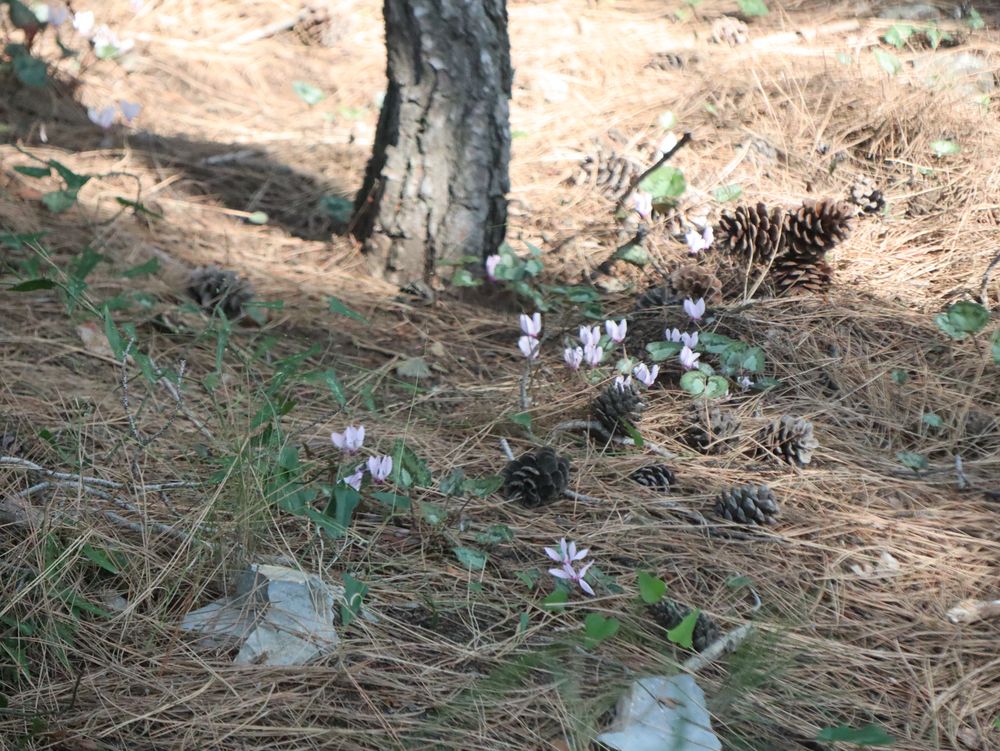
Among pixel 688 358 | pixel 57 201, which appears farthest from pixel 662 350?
pixel 57 201

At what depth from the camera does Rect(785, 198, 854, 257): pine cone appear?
8.21 ft

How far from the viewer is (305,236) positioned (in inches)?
125

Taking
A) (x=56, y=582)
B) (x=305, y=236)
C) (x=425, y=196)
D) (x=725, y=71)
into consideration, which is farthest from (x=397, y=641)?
(x=725, y=71)

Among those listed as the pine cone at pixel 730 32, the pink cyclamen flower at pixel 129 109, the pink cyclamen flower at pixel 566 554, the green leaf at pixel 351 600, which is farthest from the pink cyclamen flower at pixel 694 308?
the pink cyclamen flower at pixel 129 109

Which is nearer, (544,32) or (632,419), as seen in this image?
(632,419)

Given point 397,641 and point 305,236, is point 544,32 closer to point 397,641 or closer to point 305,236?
point 305,236

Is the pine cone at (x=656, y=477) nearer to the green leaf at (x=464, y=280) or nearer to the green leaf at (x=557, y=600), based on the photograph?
the green leaf at (x=557, y=600)

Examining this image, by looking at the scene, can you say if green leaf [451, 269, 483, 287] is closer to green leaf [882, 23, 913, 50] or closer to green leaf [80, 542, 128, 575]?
green leaf [80, 542, 128, 575]

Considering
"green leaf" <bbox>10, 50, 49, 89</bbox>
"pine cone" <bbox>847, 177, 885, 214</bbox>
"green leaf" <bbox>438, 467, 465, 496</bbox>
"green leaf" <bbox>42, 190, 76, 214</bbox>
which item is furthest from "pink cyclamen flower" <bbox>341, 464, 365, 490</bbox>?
"green leaf" <bbox>10, 50, 49, 89</bbox>

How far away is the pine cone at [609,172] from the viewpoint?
10.3ft

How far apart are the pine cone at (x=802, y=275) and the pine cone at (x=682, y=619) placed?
1241 millimetres

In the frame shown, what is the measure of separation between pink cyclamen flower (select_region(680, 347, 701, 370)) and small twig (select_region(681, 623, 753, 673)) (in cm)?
77

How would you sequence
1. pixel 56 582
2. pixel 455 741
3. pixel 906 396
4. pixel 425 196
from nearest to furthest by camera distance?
pixel 455 741 < pixel 56 582 < pixel 906 396 < pixel 425 196

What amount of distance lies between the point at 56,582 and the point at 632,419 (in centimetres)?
118
